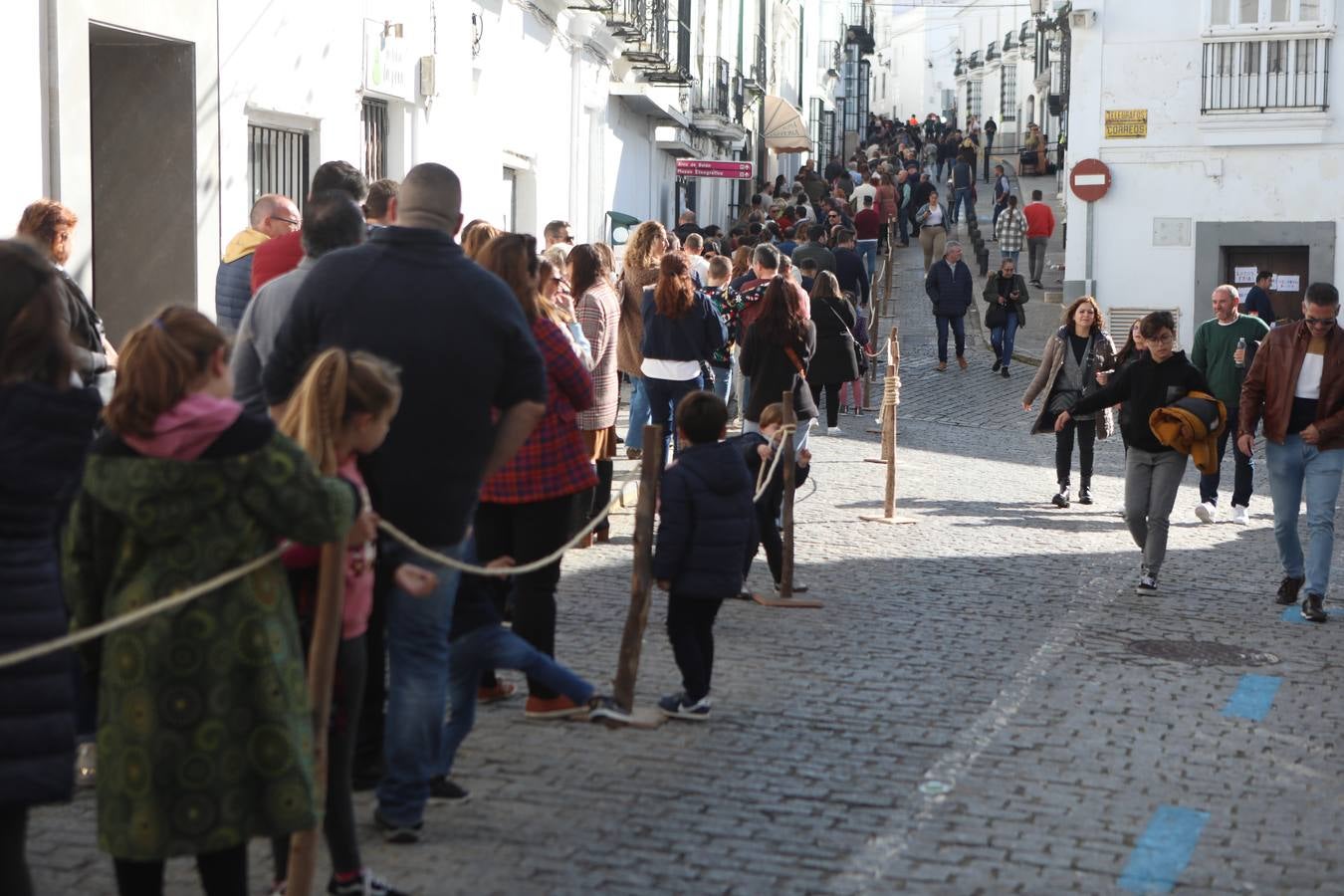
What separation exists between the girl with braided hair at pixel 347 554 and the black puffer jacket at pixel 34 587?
2.01 feet

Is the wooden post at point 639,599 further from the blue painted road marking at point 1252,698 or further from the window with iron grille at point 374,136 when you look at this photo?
the window with iron grille at point 374,136

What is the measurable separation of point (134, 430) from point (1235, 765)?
14.6 feet

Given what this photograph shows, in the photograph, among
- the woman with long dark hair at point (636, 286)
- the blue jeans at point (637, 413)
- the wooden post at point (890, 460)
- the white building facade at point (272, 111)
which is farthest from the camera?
the blue jeans at point (637, 413)

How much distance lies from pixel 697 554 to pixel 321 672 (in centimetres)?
265

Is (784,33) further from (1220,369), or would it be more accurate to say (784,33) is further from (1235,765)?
(1235,765)

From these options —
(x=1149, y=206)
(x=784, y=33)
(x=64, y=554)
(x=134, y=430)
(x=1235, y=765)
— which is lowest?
(x=1235, y=765)

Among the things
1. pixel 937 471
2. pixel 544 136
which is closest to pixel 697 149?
pixel 544 136

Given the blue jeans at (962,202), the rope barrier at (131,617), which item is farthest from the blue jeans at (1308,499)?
the blue jeans at (962,202)

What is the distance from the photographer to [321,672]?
452 centimetres

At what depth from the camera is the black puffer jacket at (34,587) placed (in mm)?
3951

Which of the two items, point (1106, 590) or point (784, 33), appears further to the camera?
point (784, 33)

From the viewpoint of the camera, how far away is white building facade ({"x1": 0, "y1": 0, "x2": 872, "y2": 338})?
34.4 ft

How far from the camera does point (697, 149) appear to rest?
37.3 meters

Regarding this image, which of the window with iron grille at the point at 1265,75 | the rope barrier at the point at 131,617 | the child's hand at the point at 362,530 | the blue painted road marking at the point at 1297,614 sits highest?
the window with iron grille at the point at 1265,75
